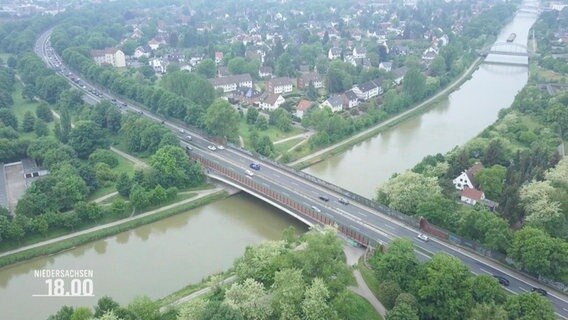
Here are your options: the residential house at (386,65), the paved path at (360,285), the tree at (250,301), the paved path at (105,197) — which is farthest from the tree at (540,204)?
the residential house at (386,65)

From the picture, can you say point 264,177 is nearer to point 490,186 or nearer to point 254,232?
point 254,232

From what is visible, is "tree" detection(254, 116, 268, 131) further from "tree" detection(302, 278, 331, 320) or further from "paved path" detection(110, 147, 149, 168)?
"tree" detection(302, 278, 331, 320)

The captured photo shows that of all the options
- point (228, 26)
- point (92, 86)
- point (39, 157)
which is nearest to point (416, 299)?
point (39, 157)

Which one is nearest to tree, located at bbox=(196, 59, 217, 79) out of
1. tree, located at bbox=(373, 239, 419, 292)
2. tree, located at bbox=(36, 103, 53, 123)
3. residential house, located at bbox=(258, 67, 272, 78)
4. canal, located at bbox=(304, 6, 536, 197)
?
residential house, located at bbox=(258, 67, 272, 78)

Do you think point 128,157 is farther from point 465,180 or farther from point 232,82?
point 465,180

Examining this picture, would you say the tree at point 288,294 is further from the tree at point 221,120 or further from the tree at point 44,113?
the tree at point 44,113
